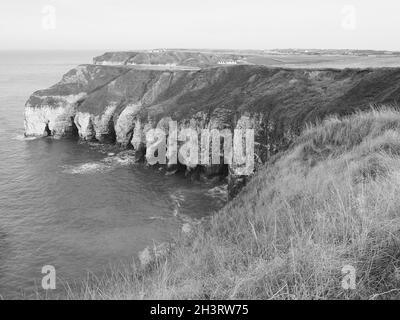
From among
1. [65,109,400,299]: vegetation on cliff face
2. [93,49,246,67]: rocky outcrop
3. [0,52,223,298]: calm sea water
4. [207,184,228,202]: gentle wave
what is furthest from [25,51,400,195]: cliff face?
[93,49,246,67]: rocky outcrop


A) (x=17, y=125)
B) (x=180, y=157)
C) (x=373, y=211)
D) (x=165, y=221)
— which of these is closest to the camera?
(x=373, y=211)

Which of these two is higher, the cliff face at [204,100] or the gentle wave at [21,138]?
the cliff face at [204,100]

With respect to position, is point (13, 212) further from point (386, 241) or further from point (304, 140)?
point (386, 241)

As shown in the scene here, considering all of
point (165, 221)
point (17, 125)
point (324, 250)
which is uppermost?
point (324, 250)

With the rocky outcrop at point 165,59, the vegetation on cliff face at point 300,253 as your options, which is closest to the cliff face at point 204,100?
the vegetation on cliff face at point 300,253

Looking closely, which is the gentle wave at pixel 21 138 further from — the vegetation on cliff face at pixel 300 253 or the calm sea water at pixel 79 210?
the vegetation on cliff face at pixel 300 253

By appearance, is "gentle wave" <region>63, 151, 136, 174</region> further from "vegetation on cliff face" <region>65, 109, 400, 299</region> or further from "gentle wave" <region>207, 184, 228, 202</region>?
"vegetation on cliff face" <region>65, 109, 400, 299</region>

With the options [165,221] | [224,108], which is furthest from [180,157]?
[165,221]
